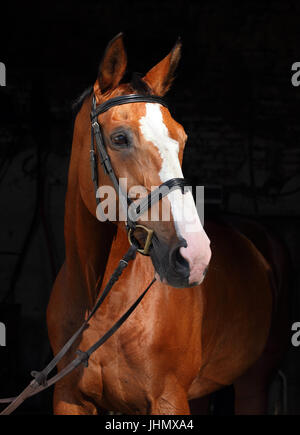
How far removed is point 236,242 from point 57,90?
2.28 m

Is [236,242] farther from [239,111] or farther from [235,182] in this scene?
[239,111]

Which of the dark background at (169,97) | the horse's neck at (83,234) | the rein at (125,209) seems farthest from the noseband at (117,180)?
the dark background at (169,97)

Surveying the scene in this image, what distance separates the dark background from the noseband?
2639 mm

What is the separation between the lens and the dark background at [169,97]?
506 centimetres

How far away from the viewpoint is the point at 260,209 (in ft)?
16.7

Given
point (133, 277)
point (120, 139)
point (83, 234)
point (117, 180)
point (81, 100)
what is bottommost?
point (133, 277)

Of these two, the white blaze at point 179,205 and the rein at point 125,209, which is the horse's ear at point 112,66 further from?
the white blaze at point 179,205

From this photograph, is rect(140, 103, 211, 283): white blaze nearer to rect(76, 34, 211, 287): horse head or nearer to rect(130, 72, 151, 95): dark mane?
rect(76, 34, 211, 287): horse head

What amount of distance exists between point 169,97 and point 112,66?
277cm

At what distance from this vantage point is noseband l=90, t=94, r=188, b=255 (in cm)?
217

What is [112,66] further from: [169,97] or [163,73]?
[169,97]

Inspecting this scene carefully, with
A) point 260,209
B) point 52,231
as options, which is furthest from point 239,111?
point 52,231

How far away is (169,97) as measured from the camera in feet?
16.9

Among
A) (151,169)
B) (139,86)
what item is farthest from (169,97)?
(151,169)
